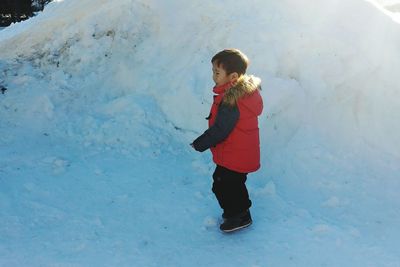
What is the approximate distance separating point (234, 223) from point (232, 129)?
0.84 meters

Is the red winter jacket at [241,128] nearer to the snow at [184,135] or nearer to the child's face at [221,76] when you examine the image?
the child's face at [221,76]

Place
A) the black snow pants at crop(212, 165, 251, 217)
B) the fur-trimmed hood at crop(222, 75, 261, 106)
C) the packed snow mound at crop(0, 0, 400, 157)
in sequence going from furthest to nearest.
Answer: the packed snow mound at crop(0, 0, 400, 157), the black snow pants at crop(212, 165, 251, 217), the fur-trimmed hood at crop(222, 75, 261, 106)

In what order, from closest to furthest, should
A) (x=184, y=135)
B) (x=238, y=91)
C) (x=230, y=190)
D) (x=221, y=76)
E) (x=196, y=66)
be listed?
(x=238, y=91), (x=221, y=76), (x=230, y=190), (x=184, y=135), (x=196, y=66)

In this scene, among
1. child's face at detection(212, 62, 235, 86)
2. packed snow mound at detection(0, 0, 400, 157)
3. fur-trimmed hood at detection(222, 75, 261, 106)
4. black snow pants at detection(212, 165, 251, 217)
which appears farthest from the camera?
packed snow mound at detection(0, 0, 400, 157)

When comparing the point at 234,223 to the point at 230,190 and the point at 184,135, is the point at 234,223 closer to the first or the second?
the point at 230,190

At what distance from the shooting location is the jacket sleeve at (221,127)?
393 centimetres

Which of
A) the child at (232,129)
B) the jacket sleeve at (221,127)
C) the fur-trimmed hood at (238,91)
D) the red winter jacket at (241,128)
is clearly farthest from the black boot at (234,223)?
the fur-trimmed hood at (238,91)

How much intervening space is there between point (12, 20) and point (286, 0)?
20.8 m

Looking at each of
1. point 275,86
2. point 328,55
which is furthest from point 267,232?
point 328,55

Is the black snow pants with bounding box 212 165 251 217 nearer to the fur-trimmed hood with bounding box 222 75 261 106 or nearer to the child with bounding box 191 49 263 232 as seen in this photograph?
the child with bounding box 191 49 263 232

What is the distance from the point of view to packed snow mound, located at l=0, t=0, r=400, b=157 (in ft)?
18.4

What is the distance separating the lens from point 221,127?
3941 millimetres

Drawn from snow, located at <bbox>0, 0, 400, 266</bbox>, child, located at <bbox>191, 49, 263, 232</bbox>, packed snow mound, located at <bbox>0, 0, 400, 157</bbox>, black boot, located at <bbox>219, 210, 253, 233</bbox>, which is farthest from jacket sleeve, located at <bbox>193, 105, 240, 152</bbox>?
packed snow mound, located at <bbox>0, 0, 400, 157</bbox>

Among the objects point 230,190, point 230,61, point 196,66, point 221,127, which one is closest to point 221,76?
A: point 230,61
